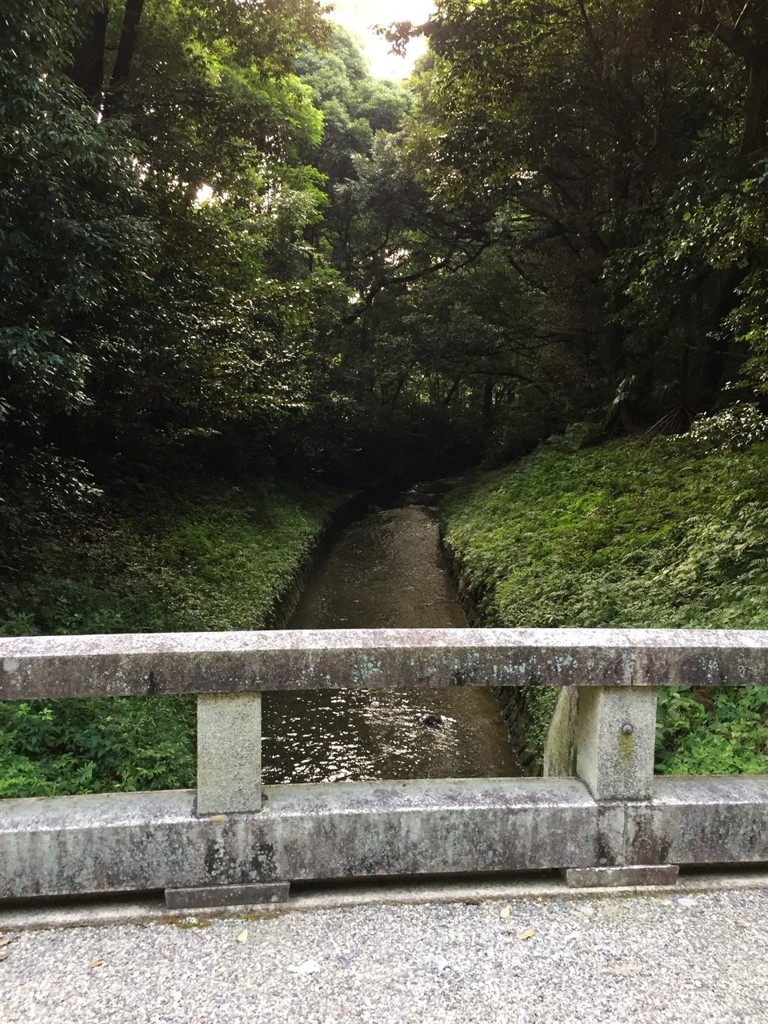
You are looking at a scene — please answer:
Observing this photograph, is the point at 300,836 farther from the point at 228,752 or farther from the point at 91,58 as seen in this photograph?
the point at 91,58

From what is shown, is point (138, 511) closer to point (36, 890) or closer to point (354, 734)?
point (354, 734)

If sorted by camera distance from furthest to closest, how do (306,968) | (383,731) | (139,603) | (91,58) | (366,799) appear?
(91,58), (139,603), (383,731), (366,799), (306,968)

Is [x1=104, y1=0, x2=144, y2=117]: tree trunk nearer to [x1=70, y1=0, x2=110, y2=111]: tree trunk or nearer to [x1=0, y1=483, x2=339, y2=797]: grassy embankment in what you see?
[x1=70, y1=0, x2=110, y2=111]: tree trunk

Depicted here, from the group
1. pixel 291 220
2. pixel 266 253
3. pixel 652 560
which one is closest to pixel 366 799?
pixel 652 560

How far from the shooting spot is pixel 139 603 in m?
8.51

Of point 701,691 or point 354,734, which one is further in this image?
point 354,734

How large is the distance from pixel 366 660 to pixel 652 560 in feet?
22.9

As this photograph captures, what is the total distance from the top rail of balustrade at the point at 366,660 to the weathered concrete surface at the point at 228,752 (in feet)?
0.30

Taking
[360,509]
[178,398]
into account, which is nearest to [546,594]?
[178,398]

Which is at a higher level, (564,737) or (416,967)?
(564,737)

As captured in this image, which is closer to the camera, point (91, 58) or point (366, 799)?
point (366, 799)

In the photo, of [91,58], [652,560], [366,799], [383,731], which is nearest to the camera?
[366,799]

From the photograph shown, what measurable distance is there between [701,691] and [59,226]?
22.0 ft

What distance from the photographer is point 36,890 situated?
2.61 metres
